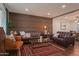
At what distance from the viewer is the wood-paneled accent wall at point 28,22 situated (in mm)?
2988

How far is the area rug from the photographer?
115 inches

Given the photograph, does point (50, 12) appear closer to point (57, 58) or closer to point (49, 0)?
point (49, 0)

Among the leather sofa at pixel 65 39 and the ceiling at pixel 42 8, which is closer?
the ceiling at pixel 42 8

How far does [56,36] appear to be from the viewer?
306 cm

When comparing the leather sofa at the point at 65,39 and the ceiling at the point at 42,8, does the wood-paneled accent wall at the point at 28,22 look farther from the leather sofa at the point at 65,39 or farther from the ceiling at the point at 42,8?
the leather sofa at the point at 65,39

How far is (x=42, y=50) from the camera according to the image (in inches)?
118

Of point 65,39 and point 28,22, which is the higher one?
point 28,22

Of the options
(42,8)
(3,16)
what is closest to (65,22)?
(42,8)

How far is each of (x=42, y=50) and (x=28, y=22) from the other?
87 centimetres

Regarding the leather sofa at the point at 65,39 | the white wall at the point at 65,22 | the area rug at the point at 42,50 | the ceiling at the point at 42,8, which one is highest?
the ceiling at the point at 42,8

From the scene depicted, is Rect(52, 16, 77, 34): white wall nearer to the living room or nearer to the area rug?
the living room


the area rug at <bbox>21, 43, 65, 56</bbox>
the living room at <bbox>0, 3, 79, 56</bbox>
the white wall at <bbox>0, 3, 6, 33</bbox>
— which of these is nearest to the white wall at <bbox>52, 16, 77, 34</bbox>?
the living room at <bbox>0, 3, 79, 56</bbox>

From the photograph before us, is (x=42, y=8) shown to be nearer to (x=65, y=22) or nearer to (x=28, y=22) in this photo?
(x=28, y=22)

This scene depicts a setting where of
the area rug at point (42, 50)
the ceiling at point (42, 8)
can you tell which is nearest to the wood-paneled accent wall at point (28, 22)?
the ceiling at point (42, 8)
